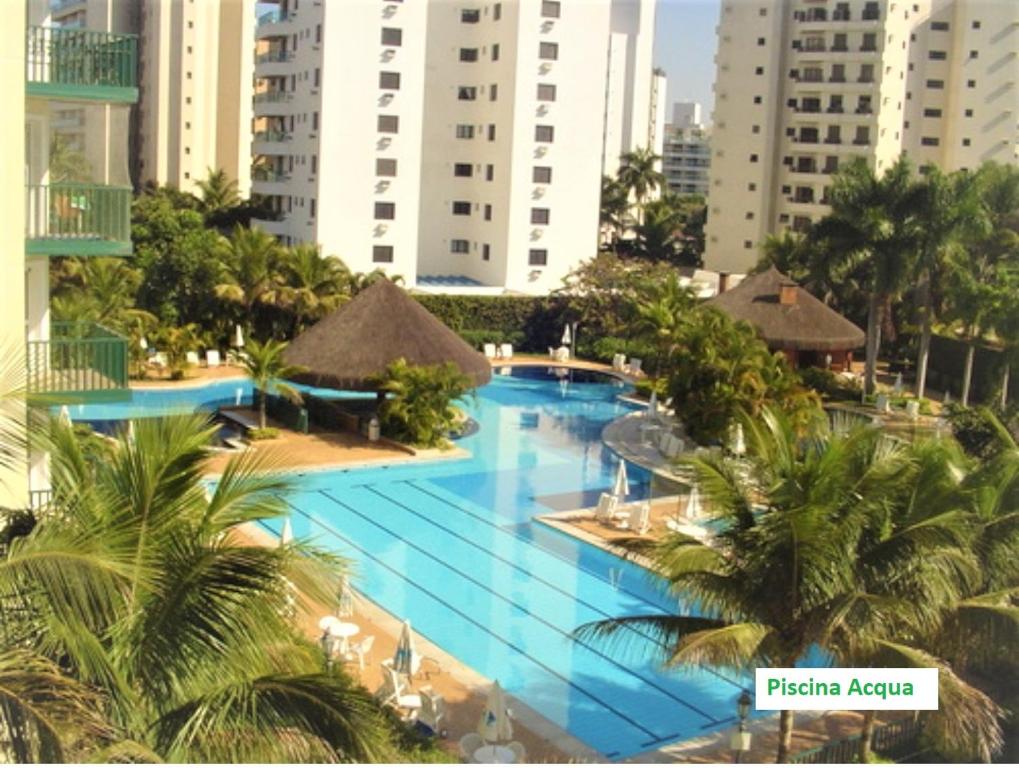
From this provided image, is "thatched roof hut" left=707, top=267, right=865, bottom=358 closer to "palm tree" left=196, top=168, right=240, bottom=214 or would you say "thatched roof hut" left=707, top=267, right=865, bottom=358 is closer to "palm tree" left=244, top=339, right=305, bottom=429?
"palm tree" left=244, top=339, right=305, bottom=429

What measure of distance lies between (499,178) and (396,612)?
1204 inches

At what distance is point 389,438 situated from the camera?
26062mm

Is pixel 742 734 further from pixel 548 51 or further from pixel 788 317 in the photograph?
pixel 548 51

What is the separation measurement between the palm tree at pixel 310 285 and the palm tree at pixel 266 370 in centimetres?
627

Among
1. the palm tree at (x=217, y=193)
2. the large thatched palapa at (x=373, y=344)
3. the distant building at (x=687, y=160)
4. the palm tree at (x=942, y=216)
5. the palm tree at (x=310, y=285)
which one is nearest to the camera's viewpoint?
the large thatched palapa at (x=373, y=344)

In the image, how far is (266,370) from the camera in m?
25.9

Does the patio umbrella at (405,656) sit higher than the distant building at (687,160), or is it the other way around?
the distant building at (687,160)

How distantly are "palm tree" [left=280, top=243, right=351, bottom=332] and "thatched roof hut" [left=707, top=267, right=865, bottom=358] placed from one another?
9.76m

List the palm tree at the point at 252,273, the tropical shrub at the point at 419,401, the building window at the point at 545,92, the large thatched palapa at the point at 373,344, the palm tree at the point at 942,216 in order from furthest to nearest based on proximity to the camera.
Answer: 1. the building window at the point at 545,92
2. the palm tree at the point at 252,273
3. the palm tree at the point at 942,216
4. the large thatched palapa at the point at 373,344
5. the tropical shrub at the point at 419,401

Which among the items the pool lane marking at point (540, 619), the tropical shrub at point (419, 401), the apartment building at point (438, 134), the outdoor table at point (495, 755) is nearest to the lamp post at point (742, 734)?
the pool lane marking at point (540, 619)

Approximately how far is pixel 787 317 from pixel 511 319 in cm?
988

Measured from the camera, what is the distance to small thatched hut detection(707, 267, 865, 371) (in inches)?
1270

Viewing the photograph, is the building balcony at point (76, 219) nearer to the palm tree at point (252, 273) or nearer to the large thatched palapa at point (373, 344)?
the large thatched palapa at point (373, 344)

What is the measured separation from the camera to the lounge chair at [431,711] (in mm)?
12352
